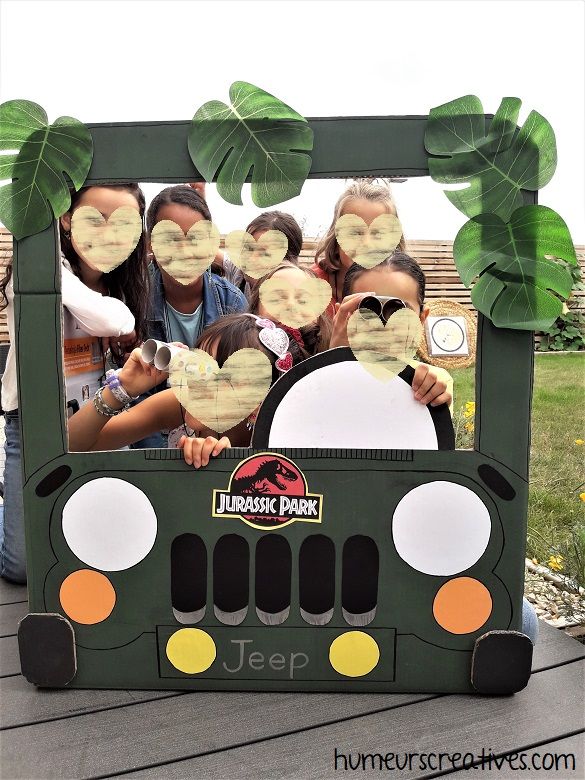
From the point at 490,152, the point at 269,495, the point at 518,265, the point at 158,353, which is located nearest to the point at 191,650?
the point at 269,495

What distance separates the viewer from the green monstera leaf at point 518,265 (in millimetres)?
1272

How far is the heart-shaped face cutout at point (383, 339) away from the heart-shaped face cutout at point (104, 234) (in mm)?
434

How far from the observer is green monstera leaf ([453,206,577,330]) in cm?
127

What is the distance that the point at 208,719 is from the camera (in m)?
1.30

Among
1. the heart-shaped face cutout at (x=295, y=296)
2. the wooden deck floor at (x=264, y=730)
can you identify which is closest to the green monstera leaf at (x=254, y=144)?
the heart-shaped face cutout at (x=295, y=296)

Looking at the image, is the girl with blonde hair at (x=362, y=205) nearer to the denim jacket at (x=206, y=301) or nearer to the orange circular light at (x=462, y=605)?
the denim jacket at (x=206, y=301)

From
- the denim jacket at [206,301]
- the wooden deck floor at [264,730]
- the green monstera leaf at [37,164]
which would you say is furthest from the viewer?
the denim jacket at [206,301]

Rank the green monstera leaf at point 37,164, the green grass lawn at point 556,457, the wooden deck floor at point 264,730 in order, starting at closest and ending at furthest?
the wooden deck floor at point 264,730 → the green monstera leaf at point 37,164 → the green grass lawn at point 556,457

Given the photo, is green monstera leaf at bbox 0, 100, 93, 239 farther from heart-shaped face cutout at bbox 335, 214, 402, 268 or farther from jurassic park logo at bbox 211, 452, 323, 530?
jurassic park logo at bbox 211, 452, 323, 530

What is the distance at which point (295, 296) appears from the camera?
4.34ft

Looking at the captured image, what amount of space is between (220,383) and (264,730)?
2.00ft

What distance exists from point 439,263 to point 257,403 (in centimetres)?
42

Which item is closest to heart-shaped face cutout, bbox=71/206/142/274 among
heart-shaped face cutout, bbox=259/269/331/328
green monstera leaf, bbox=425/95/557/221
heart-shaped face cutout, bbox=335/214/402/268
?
heart-shaped face cutout, bbox=259/269/331/328

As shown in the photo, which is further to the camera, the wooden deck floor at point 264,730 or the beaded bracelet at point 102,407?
the beaded bracelet at point 102,407
